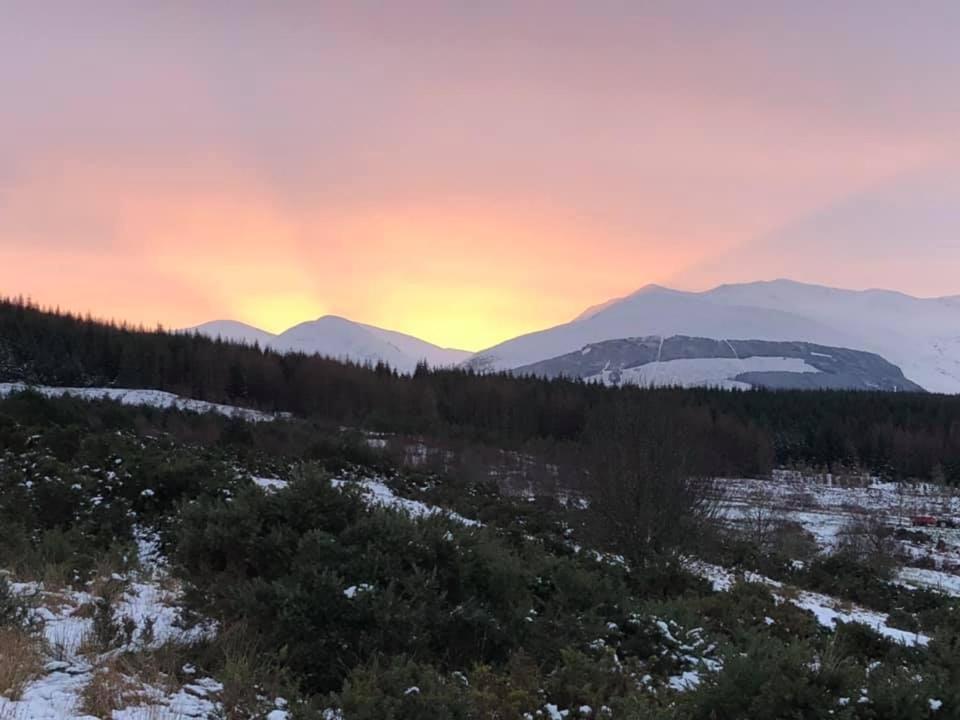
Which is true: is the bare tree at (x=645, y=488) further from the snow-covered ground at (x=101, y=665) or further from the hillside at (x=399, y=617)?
the snow-covered ground at (x=101, y=665)

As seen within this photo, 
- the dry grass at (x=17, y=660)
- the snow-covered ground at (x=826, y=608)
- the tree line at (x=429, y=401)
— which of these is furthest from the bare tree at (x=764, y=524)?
the dry grass at (x=17, y=660)

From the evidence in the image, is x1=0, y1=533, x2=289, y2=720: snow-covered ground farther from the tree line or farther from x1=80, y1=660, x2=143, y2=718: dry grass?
the tree line

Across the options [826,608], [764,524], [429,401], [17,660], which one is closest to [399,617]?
[17,660]

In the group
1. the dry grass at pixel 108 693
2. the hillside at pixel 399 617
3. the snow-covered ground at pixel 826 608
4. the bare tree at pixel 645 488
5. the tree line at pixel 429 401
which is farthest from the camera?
the tree line at pixel 429 401

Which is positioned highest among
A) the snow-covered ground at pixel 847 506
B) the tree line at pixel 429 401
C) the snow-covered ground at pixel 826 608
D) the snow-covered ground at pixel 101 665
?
the tree line at pixel 429 401

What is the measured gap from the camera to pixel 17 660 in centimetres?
498

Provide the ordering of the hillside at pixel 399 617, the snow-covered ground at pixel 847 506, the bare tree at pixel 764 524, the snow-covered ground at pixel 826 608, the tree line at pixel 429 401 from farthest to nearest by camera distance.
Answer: the tree line at pixel 429 401 < the snow-covered ground at pixel 847 506 < the bare tree at pixel 764 524 < the snow-covered ground at pixel 826 608 < the hillside at pixel 399 617

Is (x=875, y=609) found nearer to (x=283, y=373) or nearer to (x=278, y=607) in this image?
(x=278, y=607)

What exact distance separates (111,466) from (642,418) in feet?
35.9

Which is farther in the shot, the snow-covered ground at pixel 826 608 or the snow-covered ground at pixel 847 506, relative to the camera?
the snow-covered ground at pixel 847 506

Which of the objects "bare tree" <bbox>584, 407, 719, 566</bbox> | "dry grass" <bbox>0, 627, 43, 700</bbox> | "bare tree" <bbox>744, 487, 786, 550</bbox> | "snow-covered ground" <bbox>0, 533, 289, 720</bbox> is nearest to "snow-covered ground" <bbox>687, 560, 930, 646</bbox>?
"bare tree" <bbox>584, 407, 719, 566</bbox>

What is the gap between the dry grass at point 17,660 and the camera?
4.59 metres

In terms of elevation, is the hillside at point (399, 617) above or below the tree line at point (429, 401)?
below

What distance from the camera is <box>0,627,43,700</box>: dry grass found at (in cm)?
459
